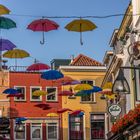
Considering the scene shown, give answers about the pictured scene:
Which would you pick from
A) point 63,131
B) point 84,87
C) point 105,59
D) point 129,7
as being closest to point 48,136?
point 63,131

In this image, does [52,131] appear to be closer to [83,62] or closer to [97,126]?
[97,126]

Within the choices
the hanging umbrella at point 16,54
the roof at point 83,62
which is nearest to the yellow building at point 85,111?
the roof at point 83,62

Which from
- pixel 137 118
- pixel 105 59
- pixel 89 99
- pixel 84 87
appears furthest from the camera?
pixel 89 99

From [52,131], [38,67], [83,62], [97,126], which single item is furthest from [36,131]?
[38,67]

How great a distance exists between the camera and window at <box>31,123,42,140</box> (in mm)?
44531

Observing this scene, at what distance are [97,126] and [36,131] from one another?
5346 mm

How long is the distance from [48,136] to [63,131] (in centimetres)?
136

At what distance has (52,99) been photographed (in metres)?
45.7

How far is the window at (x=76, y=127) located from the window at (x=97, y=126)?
41.6 inches

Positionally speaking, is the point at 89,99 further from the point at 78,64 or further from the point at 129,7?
the point at 129,7

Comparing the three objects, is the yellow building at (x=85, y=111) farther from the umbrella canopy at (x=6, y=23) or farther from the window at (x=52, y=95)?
the umbrella canopy at (x=6, y=23)

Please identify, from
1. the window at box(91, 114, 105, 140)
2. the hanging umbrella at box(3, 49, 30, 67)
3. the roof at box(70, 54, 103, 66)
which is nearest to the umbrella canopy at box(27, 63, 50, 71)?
the hanging umbrella at box(3, 49, 30, 67)

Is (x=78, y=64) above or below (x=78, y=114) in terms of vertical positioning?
above

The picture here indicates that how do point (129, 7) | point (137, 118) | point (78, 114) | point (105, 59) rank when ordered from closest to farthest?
1. point (137, 118)
2. point (129, 7)
3. point (105, 59)
4. point (78, 114)
